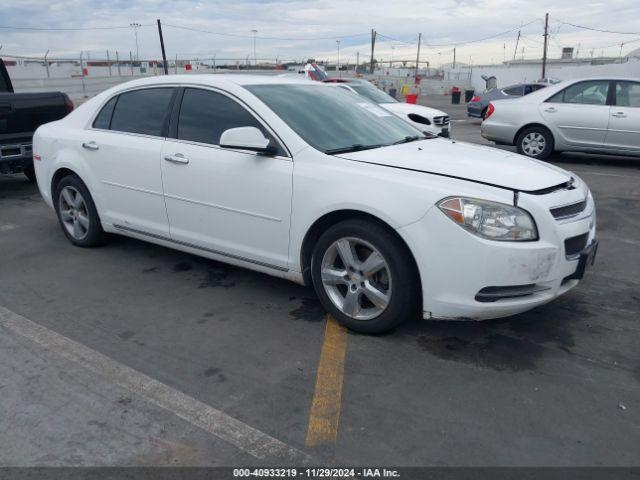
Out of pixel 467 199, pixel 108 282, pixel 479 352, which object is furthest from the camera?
pixel 108 282

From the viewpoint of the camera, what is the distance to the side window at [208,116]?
4168 mm

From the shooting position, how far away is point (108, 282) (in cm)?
467

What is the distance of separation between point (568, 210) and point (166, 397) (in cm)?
253

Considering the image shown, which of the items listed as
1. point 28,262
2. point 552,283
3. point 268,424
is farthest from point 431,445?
point 28,262

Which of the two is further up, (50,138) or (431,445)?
(50,138)

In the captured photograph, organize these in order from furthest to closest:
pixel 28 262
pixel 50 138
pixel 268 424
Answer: pixel 50 138
pixel 28 262
pixel 268 424

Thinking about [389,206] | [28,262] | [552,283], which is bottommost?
[28,262]

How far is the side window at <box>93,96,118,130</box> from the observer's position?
5.12 meters

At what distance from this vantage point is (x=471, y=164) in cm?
366

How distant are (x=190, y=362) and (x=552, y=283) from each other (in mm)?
2150

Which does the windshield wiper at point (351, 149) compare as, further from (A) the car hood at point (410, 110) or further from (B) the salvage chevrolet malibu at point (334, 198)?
(A) the car hood at point (410, 110)

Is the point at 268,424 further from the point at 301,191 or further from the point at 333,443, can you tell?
the point at 301,191

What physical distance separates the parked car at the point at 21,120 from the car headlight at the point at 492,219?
255 inches

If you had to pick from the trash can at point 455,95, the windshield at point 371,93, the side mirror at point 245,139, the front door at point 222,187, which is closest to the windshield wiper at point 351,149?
the front door at point 222,187
